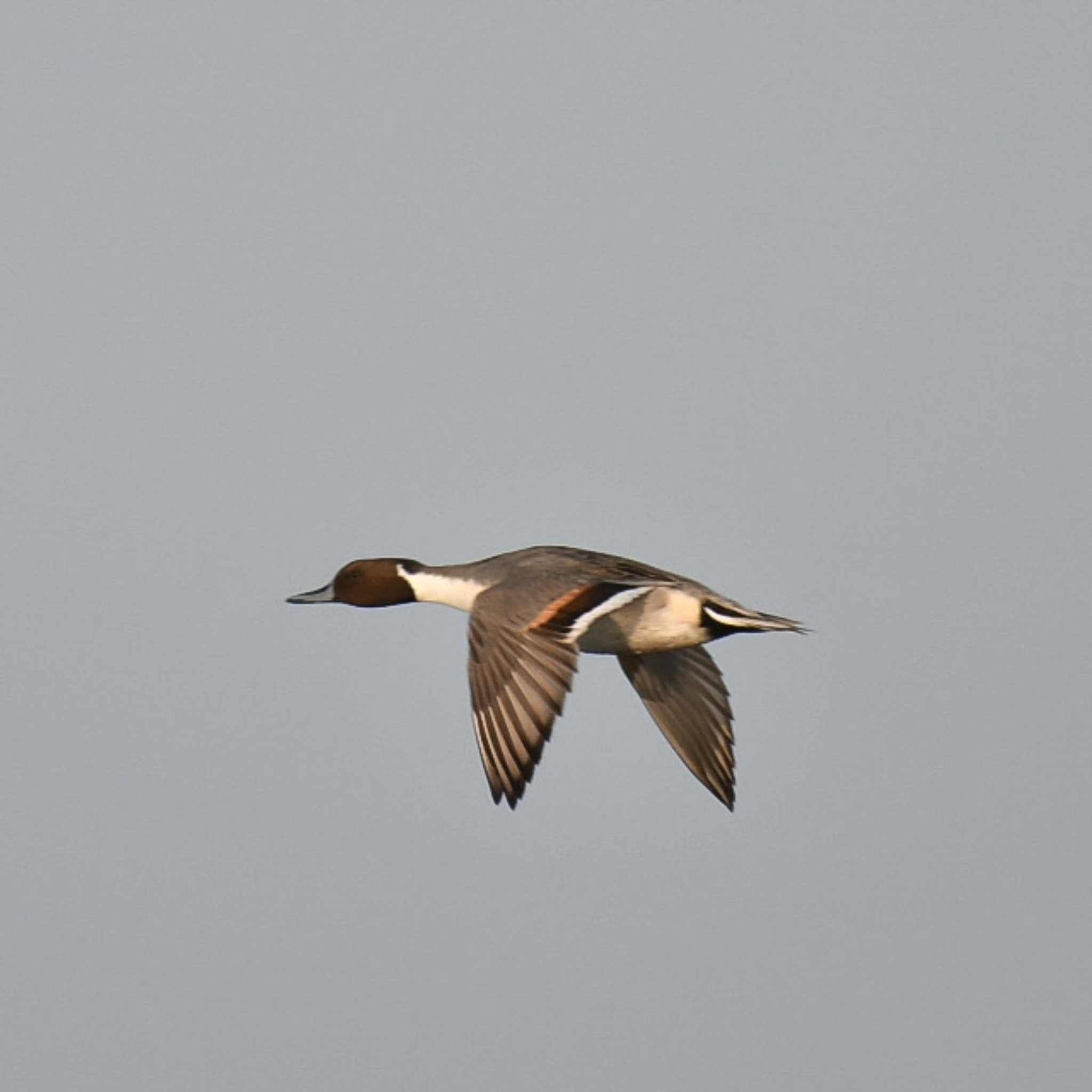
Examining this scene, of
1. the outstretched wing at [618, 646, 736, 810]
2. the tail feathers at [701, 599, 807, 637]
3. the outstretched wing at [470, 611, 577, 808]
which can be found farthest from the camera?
the outstretched wing at [618, 646, 736, 810]

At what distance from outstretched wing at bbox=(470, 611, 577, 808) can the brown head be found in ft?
6.36

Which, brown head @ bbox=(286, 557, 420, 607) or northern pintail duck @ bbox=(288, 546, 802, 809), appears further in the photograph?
brown head @ bbox=(286, 557, 420, 607)

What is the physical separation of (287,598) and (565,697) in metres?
3.07

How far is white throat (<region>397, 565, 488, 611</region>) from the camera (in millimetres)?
11156

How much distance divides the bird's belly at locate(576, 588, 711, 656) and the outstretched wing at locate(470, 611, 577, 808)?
104 centimetres

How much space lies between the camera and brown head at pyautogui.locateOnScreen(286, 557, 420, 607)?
11.8 meters

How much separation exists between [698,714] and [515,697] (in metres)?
2.50

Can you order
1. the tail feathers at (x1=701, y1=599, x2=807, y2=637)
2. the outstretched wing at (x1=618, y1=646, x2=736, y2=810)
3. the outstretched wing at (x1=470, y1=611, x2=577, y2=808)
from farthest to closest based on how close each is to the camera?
the outstretched wing at (x1=618, y1=646, x2=736, y2=810)
the tail feathers at (x1=701, y1=599, x2=807, y2=637)
the outstretched wing at (x1=470, y1=611, x2=577, y2=808)

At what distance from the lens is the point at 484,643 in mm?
9867

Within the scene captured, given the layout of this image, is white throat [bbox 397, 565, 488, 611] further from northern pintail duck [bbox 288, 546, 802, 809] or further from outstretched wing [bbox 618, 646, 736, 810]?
outstretched wing [bbox 618, 646, 736, 810]

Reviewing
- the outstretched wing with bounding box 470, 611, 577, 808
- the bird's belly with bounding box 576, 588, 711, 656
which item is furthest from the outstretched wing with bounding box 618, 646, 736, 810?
the outstretched wing with bounding box 470, 611, 577, 808

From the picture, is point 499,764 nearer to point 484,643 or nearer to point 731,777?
point 484,643

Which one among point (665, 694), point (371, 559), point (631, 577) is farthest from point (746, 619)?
point (371, 559)

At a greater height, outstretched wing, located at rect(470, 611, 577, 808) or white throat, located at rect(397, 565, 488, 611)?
white throat, located at rect(397, 565, 488, 611)
